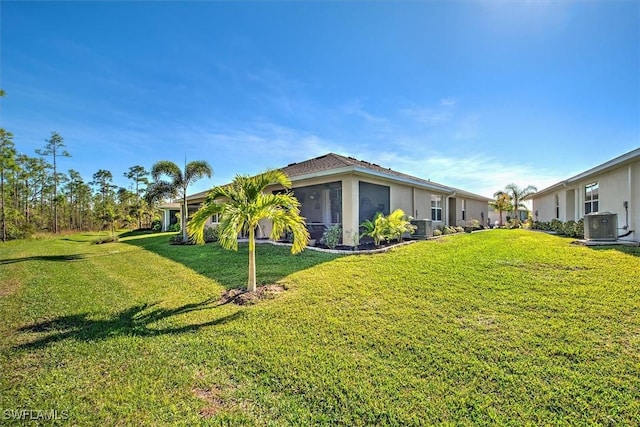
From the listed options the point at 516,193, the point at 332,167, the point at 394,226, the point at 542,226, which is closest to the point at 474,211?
the point at 542,226

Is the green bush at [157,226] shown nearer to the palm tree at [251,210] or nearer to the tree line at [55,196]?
the tree line at [55,196]

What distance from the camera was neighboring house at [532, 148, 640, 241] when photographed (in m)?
9.55

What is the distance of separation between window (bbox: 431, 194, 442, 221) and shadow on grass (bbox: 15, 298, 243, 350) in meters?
14.6

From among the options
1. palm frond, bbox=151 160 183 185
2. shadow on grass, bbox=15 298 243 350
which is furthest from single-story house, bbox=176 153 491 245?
palm frond, bbox=151 160 183 185

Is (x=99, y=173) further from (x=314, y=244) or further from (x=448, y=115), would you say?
(x=448, y=115)

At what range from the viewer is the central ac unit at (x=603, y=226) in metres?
9.45

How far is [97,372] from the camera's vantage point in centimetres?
323

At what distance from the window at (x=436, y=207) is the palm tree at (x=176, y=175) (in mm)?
13961

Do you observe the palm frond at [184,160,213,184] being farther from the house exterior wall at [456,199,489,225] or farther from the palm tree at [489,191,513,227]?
the palm tree at [489,191,513,227]

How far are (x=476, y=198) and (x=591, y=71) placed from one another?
1551cm

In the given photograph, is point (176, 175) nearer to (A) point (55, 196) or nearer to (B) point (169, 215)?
→ (B) point (169, 215)

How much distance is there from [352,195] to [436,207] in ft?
28.9

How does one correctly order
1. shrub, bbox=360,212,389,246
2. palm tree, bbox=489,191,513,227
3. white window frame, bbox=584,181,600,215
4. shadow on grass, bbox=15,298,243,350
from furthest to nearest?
palm tree, bbox=489,191,513,227 < white window frame, bbox=584,181,600,215 < shrub, bbox=360,212,389,246 < shadow on grass, bbox=15,298,243,350

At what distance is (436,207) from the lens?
56.7 ft
